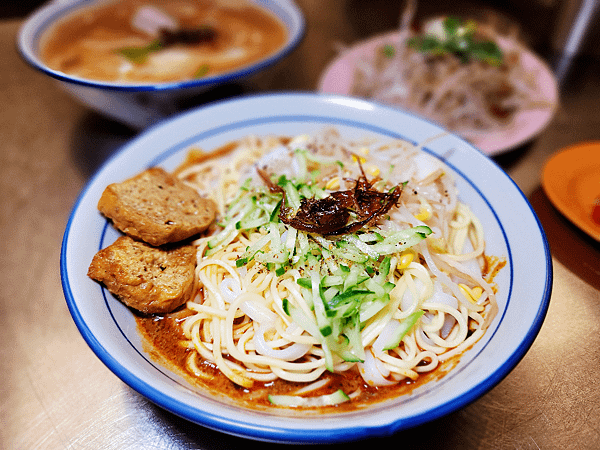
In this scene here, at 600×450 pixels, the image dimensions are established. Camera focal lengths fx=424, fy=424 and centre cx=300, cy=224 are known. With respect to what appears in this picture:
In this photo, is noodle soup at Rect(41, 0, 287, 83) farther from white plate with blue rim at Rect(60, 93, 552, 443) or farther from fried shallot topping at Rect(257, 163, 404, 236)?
fried shallot topping at Rect(257, 163, 404, 236)

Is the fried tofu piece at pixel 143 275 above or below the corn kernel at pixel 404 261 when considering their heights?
below

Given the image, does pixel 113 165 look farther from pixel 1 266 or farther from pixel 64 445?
pixel 64 445

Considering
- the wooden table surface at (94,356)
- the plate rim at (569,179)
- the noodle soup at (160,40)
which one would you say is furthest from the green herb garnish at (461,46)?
the noodle soup at (160,40)

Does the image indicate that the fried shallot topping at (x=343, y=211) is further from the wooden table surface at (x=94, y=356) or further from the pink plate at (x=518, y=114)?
the pink plate at (x=518, y=114)

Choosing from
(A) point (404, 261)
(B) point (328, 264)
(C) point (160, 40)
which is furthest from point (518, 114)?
(C) point (160, 40)

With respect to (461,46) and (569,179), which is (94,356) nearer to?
(569,179)

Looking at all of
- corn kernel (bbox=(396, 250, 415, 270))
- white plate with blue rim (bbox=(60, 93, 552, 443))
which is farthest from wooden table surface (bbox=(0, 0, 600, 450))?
corn kernel (bbox=(396, 250, 415, 270))
